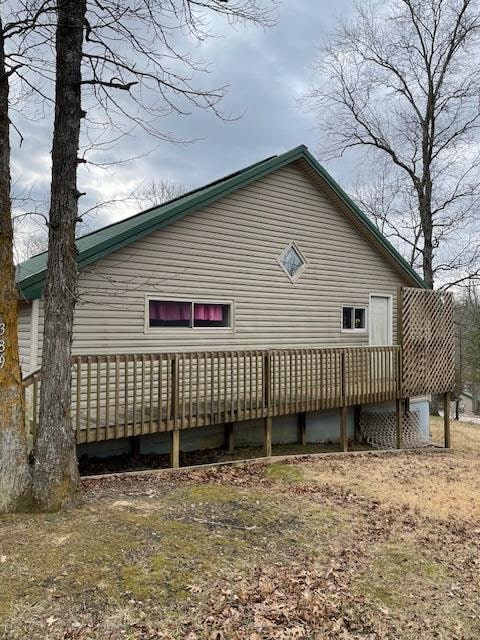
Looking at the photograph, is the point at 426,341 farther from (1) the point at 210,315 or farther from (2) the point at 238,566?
(2) the point at 238,566

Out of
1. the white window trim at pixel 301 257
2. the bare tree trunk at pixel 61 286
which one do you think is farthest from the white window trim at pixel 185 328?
the bare tree trunk at pixel 61 286

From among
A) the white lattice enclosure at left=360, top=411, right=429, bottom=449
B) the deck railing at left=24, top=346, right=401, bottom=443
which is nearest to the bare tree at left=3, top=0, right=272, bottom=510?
the deck railing at left=24, top=346, right=401, bottom=443

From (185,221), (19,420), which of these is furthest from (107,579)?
(185,221)

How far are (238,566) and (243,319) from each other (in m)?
6.26

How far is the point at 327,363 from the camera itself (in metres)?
10.0

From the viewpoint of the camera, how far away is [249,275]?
33.2ft

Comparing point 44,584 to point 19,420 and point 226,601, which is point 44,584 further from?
point 19,420

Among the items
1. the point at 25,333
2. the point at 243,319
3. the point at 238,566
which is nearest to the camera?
the point at 238,566

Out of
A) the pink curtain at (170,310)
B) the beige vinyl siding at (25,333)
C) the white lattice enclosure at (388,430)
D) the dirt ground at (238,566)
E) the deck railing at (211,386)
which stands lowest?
the white lattice enclosure at (388,430)

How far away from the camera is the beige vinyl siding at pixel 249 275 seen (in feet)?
26.5

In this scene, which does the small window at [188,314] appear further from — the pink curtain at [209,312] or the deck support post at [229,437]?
the deck support post at [229,437]

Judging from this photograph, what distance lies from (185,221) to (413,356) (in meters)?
6.63

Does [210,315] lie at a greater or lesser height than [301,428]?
greater

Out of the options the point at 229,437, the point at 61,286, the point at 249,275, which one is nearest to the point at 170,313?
the point at 249,275
